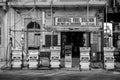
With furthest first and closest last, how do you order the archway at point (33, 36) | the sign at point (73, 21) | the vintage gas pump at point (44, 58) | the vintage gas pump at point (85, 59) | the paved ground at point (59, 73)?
the archway at point (33, 36) < the sign at point (73, 21) < the vintage gas pump at point (44, 58) < the vintage gas pump at point (85, 59) < the paved ground at point (59, 73)

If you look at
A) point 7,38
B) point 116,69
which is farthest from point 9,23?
point 116,69

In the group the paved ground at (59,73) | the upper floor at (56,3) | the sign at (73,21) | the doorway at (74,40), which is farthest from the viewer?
the doorway at (74,40)

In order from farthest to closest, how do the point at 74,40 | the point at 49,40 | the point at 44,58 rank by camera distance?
the point at 74,40 → the point at 49,40 → the point at 44,58

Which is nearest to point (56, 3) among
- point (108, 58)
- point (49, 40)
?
point (49, 40)

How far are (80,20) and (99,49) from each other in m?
3.58

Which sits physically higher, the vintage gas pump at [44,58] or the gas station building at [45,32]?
the gas station building at [45,32]

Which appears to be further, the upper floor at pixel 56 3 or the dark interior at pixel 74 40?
the dark interior at pixel 74 40

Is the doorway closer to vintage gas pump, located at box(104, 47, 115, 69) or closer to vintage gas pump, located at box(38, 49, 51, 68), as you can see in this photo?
vintage gas pump, located at box(38, 49, 51, 68)

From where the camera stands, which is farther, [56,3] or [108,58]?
[56,3]

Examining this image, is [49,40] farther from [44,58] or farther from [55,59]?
[55,59]

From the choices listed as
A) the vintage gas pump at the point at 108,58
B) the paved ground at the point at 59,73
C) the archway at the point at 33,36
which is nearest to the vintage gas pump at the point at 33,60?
the paved ground at the point at 59,73

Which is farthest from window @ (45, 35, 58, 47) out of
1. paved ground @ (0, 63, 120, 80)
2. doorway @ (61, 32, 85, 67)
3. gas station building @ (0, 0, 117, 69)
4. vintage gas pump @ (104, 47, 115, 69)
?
vintage gas pump @ (104, 47, 115, 69)

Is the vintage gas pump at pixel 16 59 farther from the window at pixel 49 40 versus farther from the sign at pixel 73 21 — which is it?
the window at pixel 49 40

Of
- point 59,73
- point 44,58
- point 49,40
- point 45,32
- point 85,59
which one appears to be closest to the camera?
point 59,73
